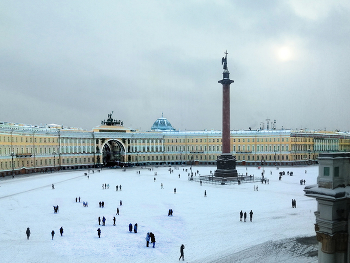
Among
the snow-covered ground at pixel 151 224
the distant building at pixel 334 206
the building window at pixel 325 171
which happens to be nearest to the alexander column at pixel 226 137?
the snow-covered ground at pixel 151 224

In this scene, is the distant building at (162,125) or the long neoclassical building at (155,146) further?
the distant building at (162,125)

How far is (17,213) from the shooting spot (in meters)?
29.4

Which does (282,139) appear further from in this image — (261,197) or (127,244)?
(127,244)

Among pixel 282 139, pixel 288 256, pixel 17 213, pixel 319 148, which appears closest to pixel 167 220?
pixel 288 256

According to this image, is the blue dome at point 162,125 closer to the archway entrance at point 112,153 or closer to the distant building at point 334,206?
the archway entrance at point 112,153

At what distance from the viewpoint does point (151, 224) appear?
24875mm

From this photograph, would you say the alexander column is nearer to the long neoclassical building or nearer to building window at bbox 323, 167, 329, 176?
the long neoclassical building

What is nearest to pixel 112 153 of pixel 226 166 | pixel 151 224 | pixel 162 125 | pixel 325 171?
pixel 162 125

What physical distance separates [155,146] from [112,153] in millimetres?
13256

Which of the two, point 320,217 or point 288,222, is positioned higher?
point 320,217

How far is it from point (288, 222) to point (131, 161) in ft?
236

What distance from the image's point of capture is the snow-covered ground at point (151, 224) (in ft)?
61.4

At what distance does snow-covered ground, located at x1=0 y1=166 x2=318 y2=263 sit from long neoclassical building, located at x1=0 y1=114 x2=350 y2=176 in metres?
38.3

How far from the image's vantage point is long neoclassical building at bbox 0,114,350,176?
77312 millimetres
